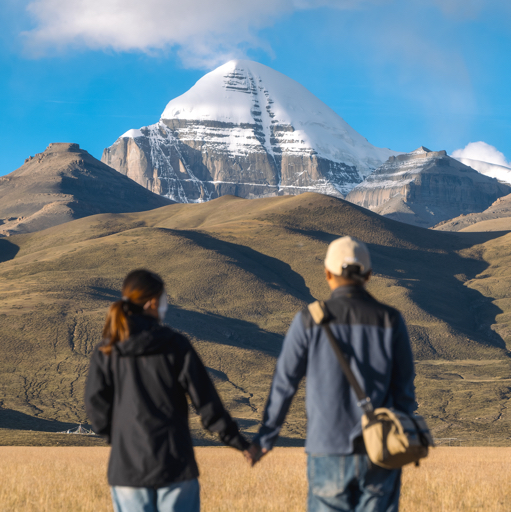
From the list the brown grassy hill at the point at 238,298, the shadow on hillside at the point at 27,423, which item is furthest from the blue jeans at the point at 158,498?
the shadow on hillside at the point at 27,423

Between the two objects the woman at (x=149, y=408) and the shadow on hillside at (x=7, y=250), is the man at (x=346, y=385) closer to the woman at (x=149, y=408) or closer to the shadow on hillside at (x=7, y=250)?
the woman at (x=149, y=408)

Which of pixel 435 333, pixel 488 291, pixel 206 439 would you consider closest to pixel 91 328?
pixel 206 439

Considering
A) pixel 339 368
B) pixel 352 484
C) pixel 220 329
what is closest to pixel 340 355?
pixel 339 368

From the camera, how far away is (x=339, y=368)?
5176 millimetres

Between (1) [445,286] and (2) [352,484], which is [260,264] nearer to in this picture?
(1) [445,286]

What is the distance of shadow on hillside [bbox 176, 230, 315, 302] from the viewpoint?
145012 mm

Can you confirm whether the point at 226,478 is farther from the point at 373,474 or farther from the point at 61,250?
the point at 61,250

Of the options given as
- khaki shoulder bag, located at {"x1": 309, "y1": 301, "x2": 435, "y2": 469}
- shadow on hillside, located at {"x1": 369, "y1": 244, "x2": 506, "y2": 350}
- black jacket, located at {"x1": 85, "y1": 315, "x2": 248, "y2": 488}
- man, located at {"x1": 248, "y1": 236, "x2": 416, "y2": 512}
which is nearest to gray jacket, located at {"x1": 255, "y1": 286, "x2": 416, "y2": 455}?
man, located at {"x1": 248, "y1": 236, "x2": 416, "y2": 512}

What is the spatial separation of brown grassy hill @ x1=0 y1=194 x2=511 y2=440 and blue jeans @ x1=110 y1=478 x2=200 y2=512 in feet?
199

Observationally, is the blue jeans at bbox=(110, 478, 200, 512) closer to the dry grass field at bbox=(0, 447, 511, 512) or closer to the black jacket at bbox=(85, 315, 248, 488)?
the black jacket at bbox=(85, 315, 248, 488)

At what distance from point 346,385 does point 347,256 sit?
0.98m

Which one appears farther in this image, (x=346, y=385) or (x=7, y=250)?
(x=7, y=250)

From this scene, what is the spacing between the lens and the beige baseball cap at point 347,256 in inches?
214

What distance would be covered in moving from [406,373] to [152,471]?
80.1 inches
